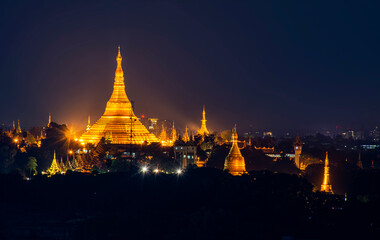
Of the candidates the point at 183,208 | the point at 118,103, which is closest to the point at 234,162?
the point at 183,208

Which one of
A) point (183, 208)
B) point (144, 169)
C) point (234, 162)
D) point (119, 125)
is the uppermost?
point (119, 125)

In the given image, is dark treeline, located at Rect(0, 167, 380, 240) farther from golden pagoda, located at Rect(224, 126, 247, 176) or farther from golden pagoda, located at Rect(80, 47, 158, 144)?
golden pagoda, located at Rect(80, 47, 158, 144)

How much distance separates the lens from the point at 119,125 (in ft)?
397

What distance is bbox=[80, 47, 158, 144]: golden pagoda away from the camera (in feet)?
391

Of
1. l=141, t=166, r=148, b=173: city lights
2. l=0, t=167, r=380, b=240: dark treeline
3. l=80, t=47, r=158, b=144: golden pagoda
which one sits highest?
l=80, t=47, r=158, b=144: golden pagoda

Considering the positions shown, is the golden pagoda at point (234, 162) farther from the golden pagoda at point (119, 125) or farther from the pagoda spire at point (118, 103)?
the pagoda spire at point (118, 103)

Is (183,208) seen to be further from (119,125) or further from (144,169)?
(119,125)

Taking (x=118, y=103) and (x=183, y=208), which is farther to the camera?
(x=118, y=103)

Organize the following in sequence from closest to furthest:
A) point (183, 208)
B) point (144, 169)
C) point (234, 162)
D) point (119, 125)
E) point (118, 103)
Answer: point (183, 208), point (234, 162), point (144, 169), point (119, 125), point (118, 103)

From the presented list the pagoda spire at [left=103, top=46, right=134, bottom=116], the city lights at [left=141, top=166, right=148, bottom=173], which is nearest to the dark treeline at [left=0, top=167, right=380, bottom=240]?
the city lights at [left=141, top=166, right=148, bottom=173]

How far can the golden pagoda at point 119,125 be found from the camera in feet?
391

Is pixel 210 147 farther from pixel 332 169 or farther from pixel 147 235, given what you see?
pixel 147 235

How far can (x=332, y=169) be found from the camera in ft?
313

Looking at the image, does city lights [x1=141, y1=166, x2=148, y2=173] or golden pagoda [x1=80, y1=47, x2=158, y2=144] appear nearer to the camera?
city lights [x1=141, y1=166, x2=148, y2=173]
